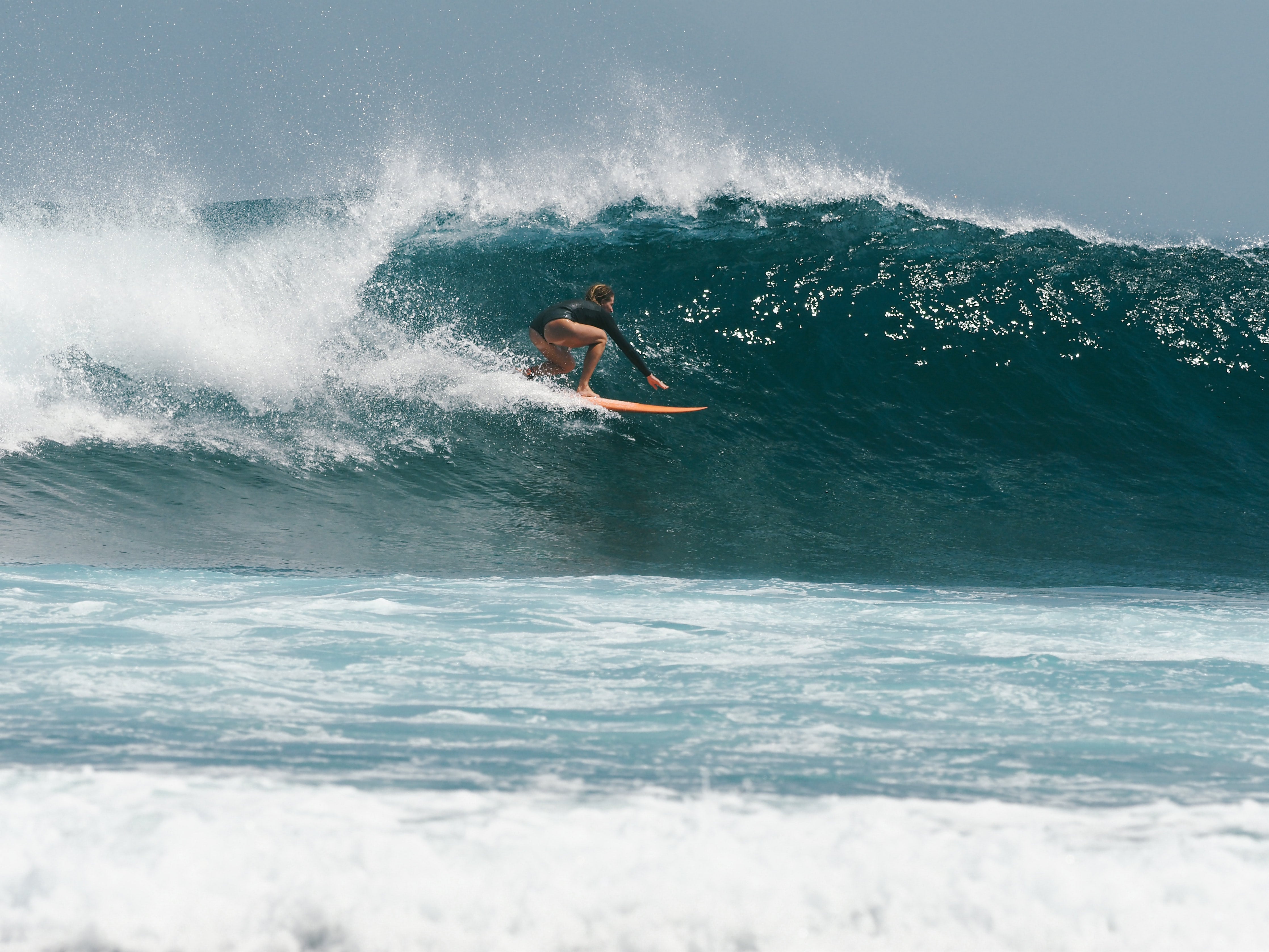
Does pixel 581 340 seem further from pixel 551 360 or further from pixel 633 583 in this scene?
pixel 633 583

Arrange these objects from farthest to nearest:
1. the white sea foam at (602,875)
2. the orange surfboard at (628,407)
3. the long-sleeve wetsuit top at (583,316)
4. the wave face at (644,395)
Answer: the orange surfboard at (628,407) < the long-sleeve wetsuit top at (583,316) < the wave face at (644,395) < the white sea foam at (602,875)

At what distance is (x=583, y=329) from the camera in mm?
7711

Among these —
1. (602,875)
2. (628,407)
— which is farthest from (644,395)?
(602,875)

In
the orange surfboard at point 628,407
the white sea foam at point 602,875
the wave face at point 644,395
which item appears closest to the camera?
the white sea foam at point 602,875

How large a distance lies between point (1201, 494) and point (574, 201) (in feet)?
24.7

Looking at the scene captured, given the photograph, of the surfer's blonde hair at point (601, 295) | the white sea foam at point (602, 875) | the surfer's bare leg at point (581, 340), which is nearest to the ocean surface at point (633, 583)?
the white sea foam at point (602, 875)

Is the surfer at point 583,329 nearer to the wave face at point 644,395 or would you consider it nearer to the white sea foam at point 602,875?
the wave face at point 644,395

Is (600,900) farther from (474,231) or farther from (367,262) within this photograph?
(474,231)

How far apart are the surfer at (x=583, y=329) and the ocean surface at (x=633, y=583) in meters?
0.43

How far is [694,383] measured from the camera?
8789 mm

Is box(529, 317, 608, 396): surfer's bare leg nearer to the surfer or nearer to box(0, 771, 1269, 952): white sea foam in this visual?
the surfer

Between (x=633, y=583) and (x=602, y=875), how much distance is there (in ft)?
9.85

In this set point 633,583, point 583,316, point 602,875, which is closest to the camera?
point 602,875

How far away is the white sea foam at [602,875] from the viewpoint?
1.73 meters
